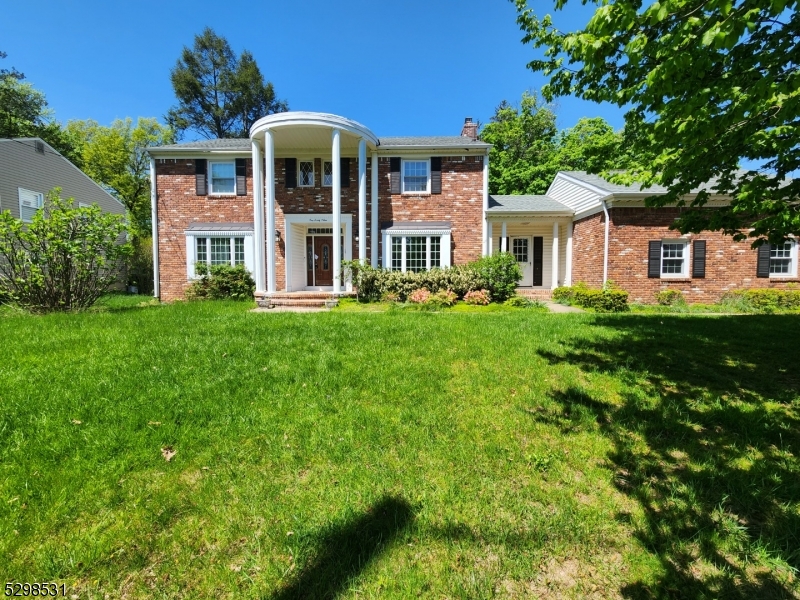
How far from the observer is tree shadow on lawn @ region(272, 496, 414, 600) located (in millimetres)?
1856

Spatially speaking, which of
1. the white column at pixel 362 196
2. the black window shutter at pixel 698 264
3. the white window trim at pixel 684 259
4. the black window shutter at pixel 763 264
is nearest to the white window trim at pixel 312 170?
the white column at pixel 362 196

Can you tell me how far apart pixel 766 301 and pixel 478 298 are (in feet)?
29.0

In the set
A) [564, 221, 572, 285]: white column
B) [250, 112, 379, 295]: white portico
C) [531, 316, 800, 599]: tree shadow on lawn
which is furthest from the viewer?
[564, 221, 572, 285]: white column

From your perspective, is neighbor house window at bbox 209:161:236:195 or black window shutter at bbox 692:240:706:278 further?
neighbor house window at bbox 209:161:236:195

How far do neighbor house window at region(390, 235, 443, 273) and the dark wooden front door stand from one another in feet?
8.94

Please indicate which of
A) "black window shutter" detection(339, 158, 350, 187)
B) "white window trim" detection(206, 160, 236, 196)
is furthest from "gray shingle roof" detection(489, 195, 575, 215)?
"white window trim" detection(206, 160, 236, 196)

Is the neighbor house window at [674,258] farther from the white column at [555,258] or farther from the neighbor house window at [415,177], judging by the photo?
the neighbor house window at [415,177]

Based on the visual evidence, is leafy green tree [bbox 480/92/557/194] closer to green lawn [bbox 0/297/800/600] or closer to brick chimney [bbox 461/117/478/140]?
brick chimney [bbox 461/117/478/140]

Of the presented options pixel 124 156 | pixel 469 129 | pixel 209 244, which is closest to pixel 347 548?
pixel 209 244

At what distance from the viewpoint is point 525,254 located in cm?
1630

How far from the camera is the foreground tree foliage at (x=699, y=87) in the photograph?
8.85ft

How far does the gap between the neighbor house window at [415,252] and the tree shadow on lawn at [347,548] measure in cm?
1153

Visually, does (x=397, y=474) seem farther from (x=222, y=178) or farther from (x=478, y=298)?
(x=222, y=178)

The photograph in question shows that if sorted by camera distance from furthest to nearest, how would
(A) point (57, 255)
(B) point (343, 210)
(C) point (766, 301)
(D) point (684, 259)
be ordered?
(B) point (343, 210) < (D) point (684, 259) < (C) point (766, 301) < (A) point (57, 255)
